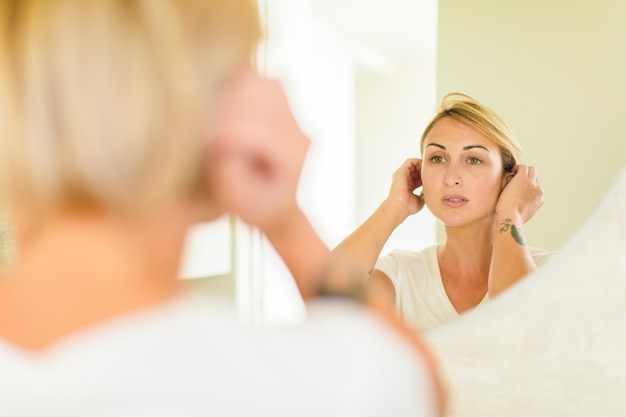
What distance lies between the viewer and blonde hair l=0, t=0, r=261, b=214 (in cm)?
31

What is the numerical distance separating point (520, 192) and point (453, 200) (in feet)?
0.20

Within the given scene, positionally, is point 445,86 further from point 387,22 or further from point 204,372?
point 204,372

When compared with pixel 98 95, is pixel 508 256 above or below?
below

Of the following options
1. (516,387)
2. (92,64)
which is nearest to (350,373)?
(92,64)

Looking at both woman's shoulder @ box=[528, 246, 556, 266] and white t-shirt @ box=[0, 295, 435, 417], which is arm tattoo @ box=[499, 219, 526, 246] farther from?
white t-shirt @ box=[0, 295, 435, 417]

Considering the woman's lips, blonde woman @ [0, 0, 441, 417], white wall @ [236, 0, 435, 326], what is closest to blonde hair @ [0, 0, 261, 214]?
blonde woman @ [0, 0, 441, 417]

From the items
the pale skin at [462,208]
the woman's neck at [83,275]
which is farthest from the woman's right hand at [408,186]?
the woman's neck at [83,275]

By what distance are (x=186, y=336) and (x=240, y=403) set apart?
0.15 feet

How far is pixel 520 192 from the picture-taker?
52 centimetres

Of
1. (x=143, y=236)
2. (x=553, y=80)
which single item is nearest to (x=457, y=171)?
(x=553, y=80)

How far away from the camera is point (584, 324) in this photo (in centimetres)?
55

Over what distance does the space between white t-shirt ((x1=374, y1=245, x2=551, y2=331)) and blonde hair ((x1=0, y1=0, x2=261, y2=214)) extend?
26cm

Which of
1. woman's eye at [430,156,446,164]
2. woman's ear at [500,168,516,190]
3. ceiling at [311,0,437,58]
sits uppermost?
ceiling at [311,0,437,58]

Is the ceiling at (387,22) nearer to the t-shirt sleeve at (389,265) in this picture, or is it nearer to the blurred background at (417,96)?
the blurred background at (417,96)
